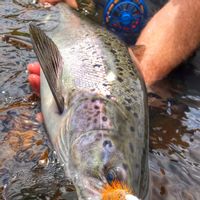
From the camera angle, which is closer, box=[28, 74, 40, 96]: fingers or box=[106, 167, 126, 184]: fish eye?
box=[106, 167, 126, 184]: fish eye

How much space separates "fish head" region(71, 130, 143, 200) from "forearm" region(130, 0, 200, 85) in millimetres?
1748

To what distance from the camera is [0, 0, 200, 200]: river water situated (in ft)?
7.93

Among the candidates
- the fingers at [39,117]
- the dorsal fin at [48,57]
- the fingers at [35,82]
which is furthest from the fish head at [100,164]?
the fingers at [35,82]

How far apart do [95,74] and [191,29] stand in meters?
1.88

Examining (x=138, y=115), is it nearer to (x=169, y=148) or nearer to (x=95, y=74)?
(x=95, y=74)

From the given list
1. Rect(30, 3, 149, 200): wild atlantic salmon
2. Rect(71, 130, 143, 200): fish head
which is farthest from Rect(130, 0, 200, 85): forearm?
Rect(71, 130, 143, 200): fish head

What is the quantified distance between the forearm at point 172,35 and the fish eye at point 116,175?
76.2 inches

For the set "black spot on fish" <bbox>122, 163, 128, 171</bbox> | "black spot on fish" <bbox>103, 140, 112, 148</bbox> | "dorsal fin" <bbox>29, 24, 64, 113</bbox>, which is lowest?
"dorsal fin" <bbox>29, 24, 64, 113</bbox>

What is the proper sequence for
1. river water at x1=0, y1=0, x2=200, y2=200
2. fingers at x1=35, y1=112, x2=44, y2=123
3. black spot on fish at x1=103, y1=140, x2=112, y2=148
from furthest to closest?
fingers at x1=35, y1=112, x2=44, y2=123 → river water at x1=0, y1=0, x2=200, y2=200 → black spot on fish at x1=103, y1=140, x2=112, y2=148

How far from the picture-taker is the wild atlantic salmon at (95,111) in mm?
2025

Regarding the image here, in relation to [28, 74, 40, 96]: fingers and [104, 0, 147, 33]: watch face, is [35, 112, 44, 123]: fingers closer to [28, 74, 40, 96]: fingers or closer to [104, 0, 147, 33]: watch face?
[28, 74, 40, 96]: fingers

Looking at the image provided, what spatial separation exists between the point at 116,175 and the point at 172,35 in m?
2.43

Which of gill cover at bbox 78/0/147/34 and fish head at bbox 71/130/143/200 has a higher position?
fish head at bbox 71/130/143/200

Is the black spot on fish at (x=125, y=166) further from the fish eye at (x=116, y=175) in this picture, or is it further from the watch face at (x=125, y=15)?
the watch face at (x=125, y=15)
